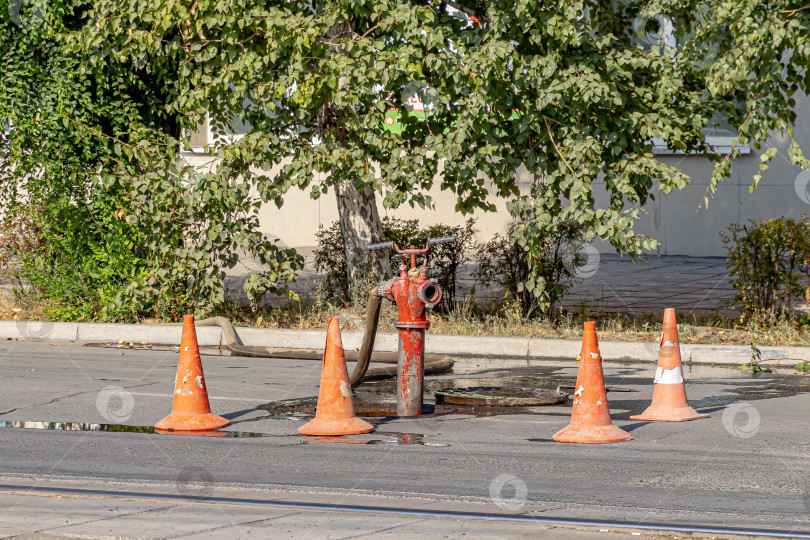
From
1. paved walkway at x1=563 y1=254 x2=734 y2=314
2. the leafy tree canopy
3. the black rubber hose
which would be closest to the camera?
the black rubber hose

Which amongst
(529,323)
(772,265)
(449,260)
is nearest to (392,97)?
(449,260)

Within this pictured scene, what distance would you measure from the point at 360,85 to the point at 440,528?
20.8 feet

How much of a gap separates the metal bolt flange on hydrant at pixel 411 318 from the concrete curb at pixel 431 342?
11.4 feet

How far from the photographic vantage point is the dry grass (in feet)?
35.6

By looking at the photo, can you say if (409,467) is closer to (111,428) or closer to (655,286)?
(111,428)

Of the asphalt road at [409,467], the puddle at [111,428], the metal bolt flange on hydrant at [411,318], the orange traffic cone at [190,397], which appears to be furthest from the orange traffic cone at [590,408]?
the orange traffic cone at [190,397]

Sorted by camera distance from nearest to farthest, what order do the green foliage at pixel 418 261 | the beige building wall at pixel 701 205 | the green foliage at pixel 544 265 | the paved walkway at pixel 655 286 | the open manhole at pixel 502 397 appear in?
1. the open manhole at pixel 502 397
2. the green foliage at pixel 544 265
3. the green foliage at pixel 418 261
4. the paved walkway at pixel 655 286
5. the beige building wall at pixel 701 205

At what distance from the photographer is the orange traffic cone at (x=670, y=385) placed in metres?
7.11

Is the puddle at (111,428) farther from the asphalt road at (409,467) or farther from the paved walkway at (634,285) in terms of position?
the paved walkway at (634,285)

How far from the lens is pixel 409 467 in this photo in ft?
19.0

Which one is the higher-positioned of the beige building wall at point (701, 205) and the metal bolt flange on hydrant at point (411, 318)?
the beige building wall at point (701, 205)

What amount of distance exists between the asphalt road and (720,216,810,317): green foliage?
9.23ft

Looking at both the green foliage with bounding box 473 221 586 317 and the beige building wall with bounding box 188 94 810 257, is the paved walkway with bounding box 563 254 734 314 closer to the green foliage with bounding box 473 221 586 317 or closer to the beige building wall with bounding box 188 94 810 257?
the beige building wall with bounding box 188 94 810 257

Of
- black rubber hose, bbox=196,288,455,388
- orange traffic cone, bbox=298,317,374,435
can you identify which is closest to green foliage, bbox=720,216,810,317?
black rubber hose, bbox=196,288,455,388
